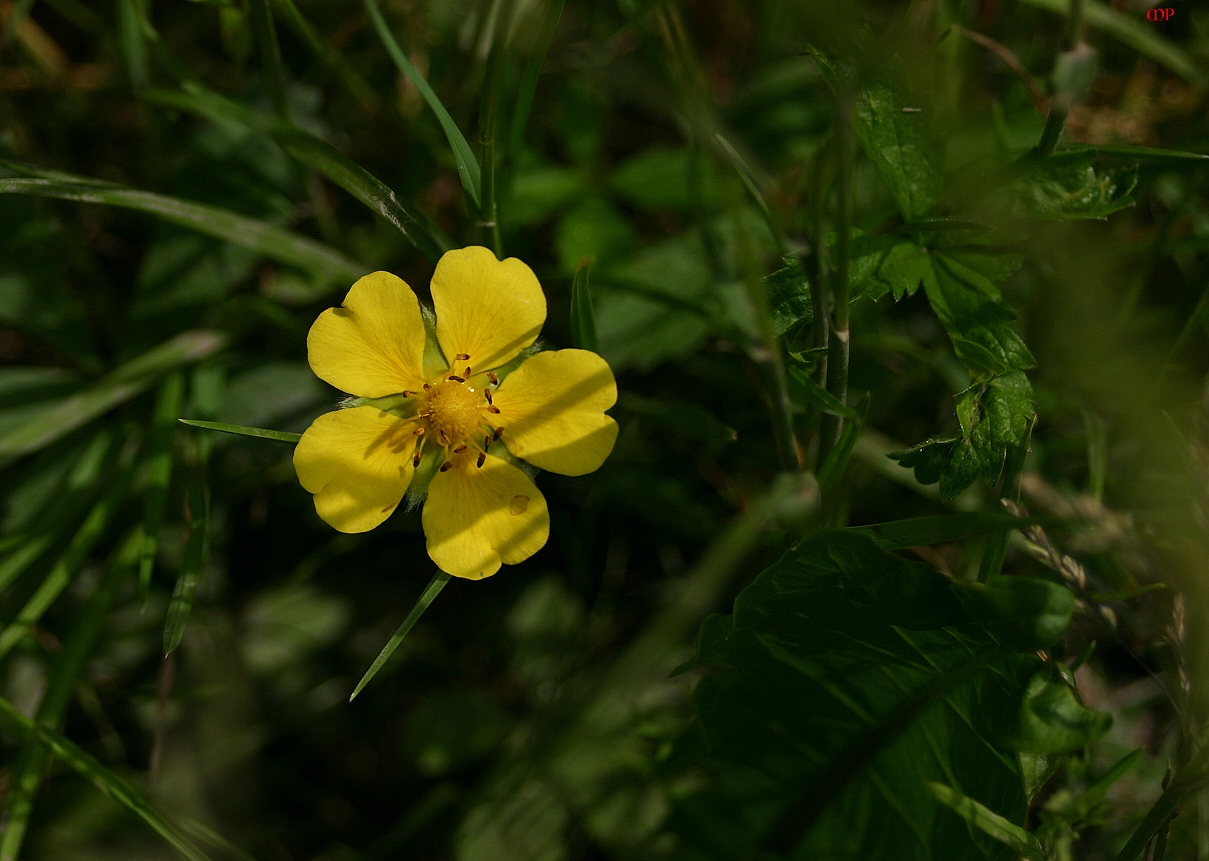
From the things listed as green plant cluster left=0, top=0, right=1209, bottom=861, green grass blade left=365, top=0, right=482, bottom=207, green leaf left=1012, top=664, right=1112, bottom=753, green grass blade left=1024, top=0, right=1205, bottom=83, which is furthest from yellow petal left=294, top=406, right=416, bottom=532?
green grass blade left=1024, top=0, right=1205, bottom=83

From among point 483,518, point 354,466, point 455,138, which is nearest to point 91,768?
point 354,466

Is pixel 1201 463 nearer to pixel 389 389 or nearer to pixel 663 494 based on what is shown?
pixel 663 494

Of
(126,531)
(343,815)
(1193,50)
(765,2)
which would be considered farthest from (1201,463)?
(126,531)

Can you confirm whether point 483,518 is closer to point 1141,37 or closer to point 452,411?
point 452,411

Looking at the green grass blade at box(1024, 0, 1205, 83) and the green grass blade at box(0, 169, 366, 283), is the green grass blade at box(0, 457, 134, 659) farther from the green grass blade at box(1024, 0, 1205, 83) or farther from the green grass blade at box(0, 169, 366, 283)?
the green grass blade at box(1024, 0, 1205, 83)

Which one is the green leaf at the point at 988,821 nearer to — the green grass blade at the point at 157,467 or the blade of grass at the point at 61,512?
Result: the green grass blade at the point at 157,467

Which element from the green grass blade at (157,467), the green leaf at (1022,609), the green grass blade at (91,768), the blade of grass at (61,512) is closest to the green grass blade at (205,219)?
the green grass blade at (157,467)
